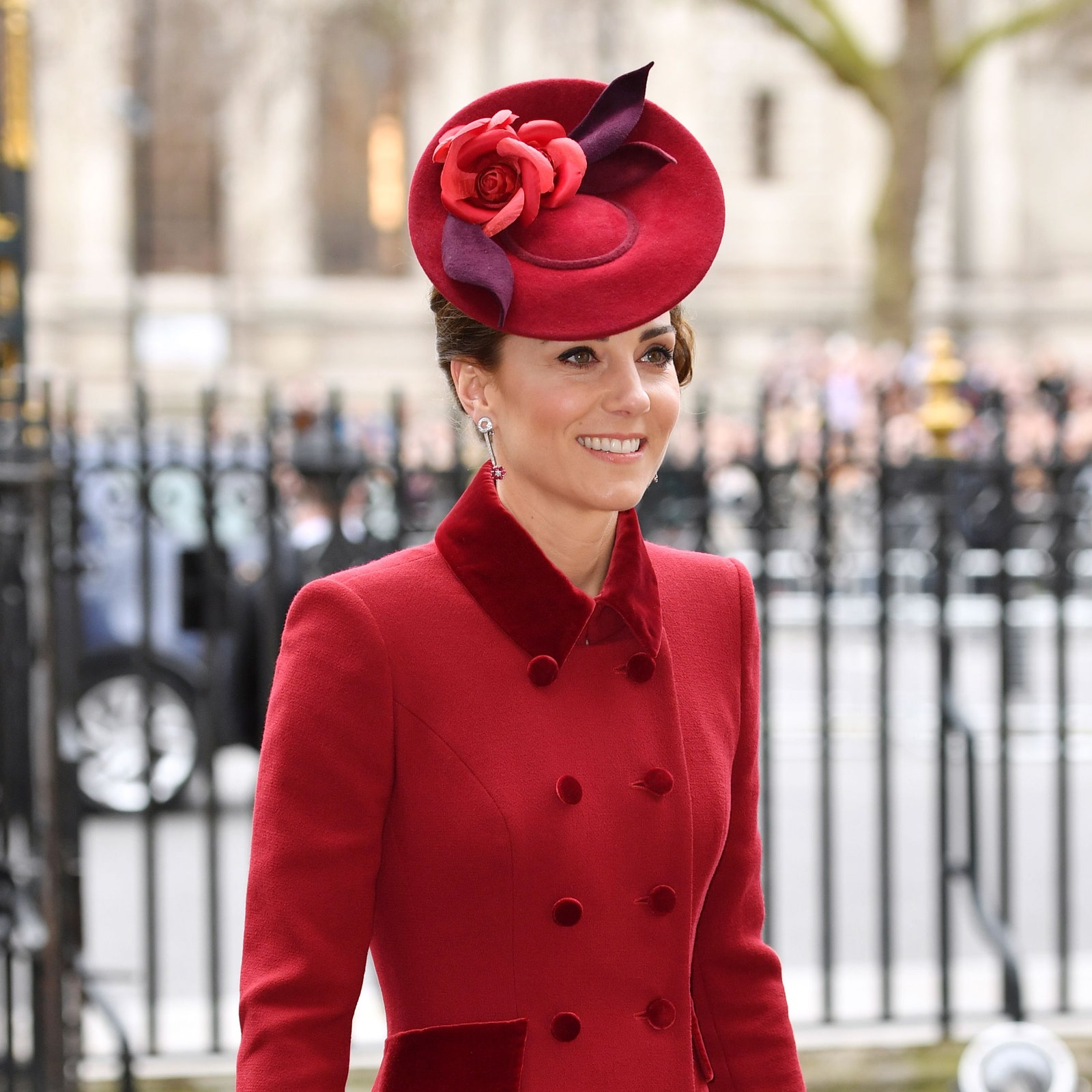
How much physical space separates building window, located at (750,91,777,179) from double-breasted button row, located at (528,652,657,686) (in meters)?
30.3

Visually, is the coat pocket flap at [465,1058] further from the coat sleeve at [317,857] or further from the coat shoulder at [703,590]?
the coat shoulder at [703,590]

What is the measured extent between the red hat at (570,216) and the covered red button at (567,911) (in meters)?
0.56

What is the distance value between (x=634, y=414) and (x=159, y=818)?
6.22m

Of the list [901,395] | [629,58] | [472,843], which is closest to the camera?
[472,843]

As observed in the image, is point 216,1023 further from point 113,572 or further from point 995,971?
point 113,572

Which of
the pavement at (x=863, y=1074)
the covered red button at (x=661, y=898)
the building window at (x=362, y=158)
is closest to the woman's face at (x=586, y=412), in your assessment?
the covered red button at (x=661, y=898)

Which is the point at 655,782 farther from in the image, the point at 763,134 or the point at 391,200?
the point at 763,134

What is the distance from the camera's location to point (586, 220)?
173cm

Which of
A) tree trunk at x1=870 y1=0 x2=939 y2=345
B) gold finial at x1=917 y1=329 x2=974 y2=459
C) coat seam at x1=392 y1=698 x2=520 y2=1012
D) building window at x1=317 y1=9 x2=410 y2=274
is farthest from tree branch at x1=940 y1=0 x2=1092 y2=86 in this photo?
coat seam at x1=392 y1=698 x2=520 y2=1012

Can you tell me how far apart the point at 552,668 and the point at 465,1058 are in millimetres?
394

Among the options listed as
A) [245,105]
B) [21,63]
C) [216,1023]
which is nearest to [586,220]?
[21,63]

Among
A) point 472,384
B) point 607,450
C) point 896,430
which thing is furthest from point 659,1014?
point 896,430

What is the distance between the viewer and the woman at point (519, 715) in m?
1.70

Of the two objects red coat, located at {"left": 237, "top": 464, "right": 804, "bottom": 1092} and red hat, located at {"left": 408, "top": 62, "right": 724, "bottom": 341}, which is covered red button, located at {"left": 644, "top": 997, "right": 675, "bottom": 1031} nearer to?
red coat, located at {"left": 237, "top": 464, "right": 804, "bottom": 1092}
